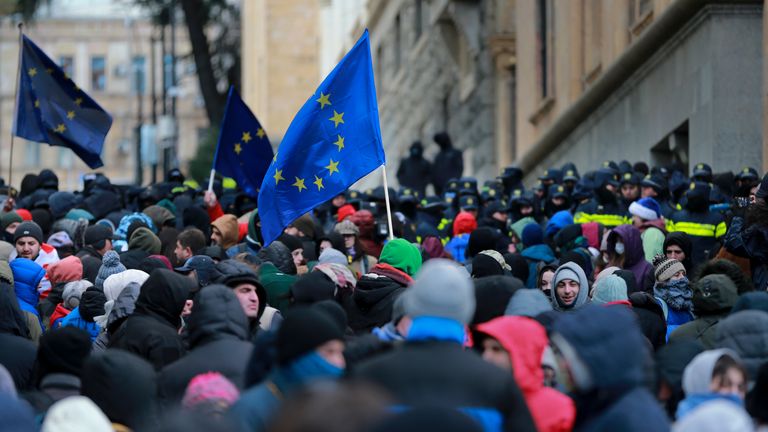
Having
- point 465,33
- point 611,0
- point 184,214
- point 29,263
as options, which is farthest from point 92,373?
point 465,33

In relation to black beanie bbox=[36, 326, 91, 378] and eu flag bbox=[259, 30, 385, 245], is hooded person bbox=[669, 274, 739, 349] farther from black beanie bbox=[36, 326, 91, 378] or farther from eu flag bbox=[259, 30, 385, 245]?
eu flag bbox=[259, 30, 385, 245]

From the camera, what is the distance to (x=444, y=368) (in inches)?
285

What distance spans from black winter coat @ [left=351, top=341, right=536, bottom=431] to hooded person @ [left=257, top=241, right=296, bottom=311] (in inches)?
168

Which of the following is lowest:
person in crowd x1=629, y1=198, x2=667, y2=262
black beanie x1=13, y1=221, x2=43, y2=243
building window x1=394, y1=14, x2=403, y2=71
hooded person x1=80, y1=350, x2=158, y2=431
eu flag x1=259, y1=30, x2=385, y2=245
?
hooded person x1=80, y1=350, x2=158, y2=431

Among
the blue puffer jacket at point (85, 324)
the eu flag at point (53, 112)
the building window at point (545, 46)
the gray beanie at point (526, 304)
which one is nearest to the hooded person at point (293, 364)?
the gray beanie at point (526, 304)

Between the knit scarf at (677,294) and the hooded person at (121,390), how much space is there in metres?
4.72

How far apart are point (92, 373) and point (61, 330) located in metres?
0.76

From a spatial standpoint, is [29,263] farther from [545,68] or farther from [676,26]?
[545,68]

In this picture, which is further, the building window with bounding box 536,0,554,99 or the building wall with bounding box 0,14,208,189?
the building wall with bounding box 0,14,208,189

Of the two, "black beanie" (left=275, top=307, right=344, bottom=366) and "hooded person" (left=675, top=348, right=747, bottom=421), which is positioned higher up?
"black beanie" (left=275, top=307, right=344, bottom=366)

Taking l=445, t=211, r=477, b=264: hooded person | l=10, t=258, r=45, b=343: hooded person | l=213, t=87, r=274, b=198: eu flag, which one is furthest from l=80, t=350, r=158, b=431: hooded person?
l=213, t=87, r=274, b=198: eu flag

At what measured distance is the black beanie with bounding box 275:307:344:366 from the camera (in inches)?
305

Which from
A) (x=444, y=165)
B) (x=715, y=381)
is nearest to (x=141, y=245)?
(x=715, y=381)

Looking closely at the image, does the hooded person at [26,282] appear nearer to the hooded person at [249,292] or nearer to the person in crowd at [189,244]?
the person in crowd at [189,244]
